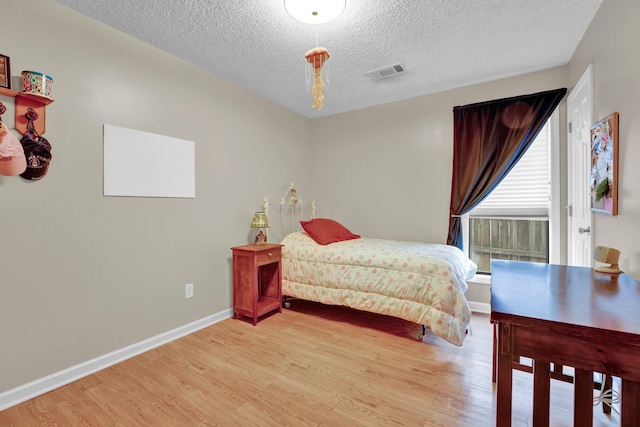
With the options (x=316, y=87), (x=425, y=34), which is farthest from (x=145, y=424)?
(x=425, y=34)

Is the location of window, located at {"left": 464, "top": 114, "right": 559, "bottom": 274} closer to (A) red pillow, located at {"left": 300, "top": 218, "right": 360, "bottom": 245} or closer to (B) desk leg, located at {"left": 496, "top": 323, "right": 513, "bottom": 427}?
(A) red pillow, located at {"left": 300, "top": 218, "right": 360, "bottom": 245}

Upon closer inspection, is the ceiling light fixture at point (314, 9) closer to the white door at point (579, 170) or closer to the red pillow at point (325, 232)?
the white door at point (579, 170)

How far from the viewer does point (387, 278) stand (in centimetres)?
249

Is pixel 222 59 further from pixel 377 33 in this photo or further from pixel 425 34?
pixel 425 34

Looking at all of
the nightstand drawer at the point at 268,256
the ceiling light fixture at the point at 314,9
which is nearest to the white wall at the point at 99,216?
the nightstand drawer at the point at 268,256

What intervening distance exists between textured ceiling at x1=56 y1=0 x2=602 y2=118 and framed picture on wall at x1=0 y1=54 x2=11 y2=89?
0.58 metres

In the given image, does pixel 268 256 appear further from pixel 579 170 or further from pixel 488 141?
pixel 579 170

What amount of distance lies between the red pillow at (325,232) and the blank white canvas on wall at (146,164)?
1.29m

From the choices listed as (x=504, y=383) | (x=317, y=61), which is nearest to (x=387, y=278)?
(x=504, y=383)

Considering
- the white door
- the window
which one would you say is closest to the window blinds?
the window

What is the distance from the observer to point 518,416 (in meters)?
1.53

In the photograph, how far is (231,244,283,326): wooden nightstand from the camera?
273cm

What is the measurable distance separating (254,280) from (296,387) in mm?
1145

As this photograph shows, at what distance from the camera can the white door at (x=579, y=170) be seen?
210cm
